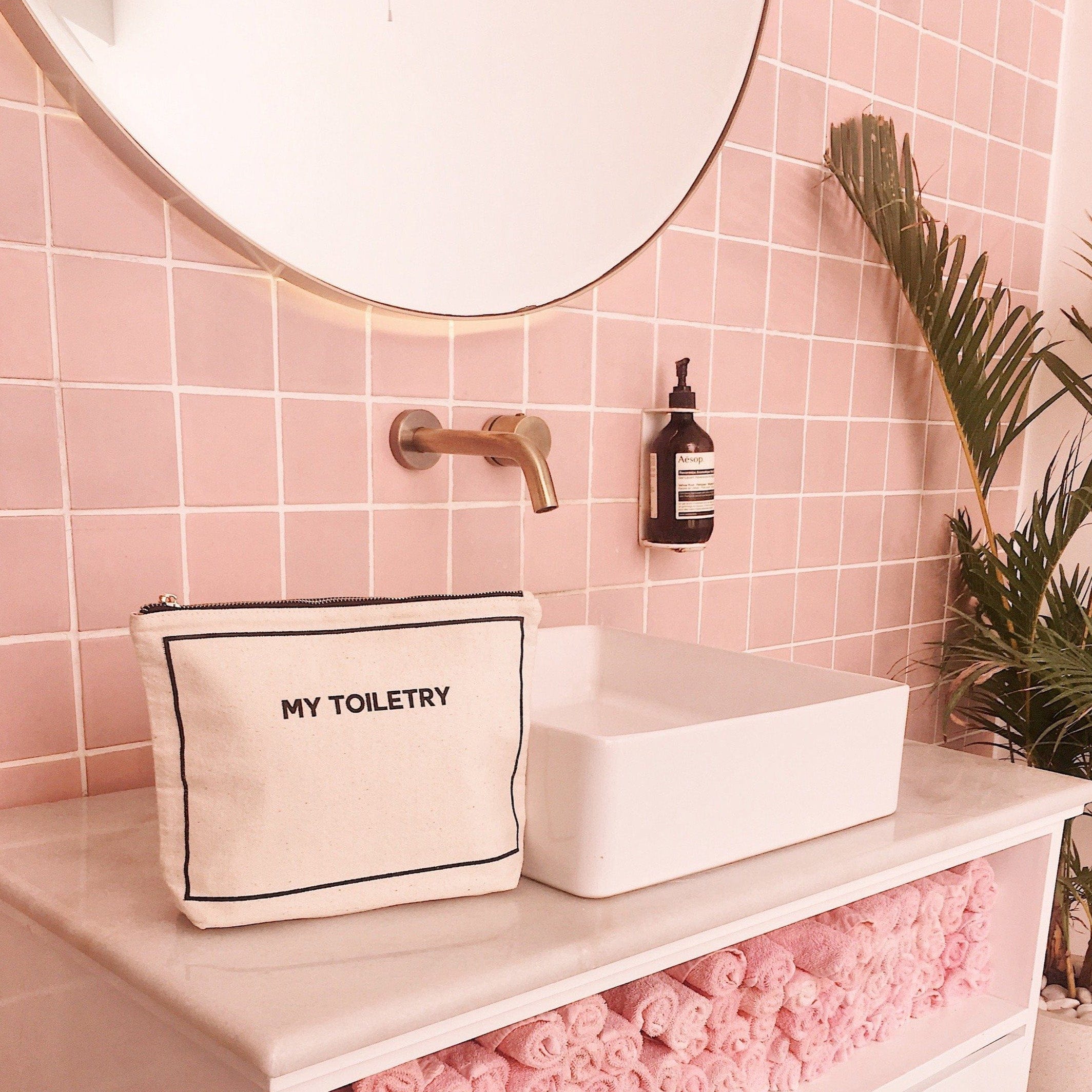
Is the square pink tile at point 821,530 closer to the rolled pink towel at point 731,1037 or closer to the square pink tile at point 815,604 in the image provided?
the square pink tile at point 815,604

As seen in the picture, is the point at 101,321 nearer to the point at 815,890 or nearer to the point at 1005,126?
the point at 815,890

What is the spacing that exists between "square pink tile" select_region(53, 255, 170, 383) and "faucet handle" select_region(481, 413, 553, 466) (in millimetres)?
341

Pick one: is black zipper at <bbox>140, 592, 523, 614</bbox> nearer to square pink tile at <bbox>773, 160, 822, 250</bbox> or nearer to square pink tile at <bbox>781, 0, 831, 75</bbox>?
square pink tile at <bbox>773, 160, 822, 250</bbox>

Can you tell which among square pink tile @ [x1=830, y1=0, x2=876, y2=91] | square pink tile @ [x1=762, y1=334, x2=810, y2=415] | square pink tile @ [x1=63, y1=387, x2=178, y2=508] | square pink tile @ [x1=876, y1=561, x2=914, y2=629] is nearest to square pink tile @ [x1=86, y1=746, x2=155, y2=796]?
square pink tile @ [x1=63, y1=387, x2=178, y2=508]

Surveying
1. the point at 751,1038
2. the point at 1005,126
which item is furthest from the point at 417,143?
the point at 1005,126

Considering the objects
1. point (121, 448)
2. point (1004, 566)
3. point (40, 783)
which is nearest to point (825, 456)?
point (1004, 566)

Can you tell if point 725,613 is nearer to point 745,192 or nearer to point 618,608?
point 618,608

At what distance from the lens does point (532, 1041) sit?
0.70 metres

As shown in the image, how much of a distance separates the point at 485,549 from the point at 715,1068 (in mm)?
575

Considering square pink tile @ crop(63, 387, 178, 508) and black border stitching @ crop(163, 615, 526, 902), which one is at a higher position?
square pink tile @ crop(63, 387, 178, 508)

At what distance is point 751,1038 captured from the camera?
2.87ft

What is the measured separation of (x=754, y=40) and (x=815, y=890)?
0.99 meters

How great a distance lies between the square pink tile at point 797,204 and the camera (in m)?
1.43

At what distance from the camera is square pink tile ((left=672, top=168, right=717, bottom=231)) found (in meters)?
1.32
